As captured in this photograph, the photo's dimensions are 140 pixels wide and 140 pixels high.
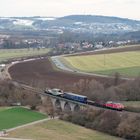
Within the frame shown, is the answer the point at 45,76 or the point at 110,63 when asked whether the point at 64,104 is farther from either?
the point at 110,63

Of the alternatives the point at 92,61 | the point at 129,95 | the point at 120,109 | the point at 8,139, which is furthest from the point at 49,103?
the point at 92,61

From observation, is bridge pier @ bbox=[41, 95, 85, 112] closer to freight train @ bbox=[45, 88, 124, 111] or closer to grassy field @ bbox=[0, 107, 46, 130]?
freight train @ bbox=[45, 88, 124, 111]

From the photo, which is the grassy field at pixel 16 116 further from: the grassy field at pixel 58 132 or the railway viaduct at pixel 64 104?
the railway viaduct at pixel 64 104

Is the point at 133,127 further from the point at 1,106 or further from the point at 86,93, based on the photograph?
the point at 1,106

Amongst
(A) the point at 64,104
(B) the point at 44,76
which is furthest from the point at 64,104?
(B) the point at 44,76

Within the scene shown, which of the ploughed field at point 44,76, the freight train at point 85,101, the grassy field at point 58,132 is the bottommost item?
the ploughed field at point 44,76

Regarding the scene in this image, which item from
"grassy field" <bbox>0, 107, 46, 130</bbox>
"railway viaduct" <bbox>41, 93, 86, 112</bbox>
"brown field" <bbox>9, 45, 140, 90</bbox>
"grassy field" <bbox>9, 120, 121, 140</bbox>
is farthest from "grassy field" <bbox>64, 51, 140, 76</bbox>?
"grassy field" <bbox>9, 120, 121, 140</bbox>

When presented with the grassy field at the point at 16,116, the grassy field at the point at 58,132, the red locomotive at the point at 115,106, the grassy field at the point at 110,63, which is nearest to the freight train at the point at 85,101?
the red locomotive at the point at 115,106
